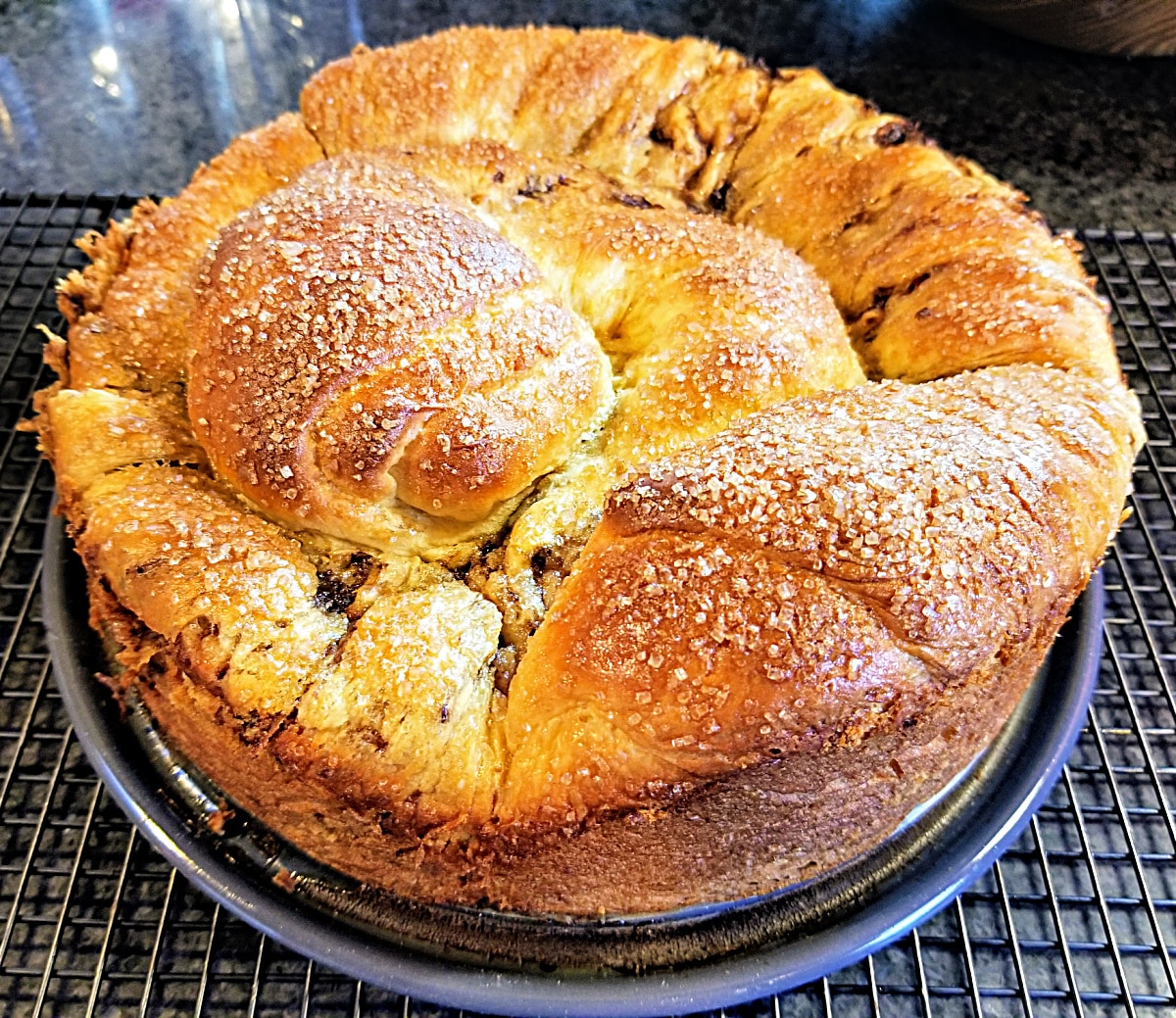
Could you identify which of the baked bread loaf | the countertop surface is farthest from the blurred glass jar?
the baked bread loaf

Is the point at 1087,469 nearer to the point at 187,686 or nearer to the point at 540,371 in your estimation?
the point at 540,371

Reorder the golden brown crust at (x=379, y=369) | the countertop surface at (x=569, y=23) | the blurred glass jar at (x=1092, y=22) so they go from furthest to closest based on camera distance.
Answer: the blurred glass jar at (x=1092, y=22) < the countertop surface at (x=569, y=23) < the golden brown crust at (x=379, y=369)

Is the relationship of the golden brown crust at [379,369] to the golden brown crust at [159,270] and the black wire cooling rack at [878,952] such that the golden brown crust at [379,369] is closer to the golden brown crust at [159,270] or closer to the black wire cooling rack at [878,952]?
the golden brown crust at [159,270]

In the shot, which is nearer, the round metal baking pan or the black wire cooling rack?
the round metal baking pan

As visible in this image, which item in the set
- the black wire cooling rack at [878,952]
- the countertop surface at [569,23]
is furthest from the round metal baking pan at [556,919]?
the countertop surface at [569,23]

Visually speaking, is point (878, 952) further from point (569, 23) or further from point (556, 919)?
point (569, 23)

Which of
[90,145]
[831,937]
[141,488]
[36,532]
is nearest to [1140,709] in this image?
[831,937]

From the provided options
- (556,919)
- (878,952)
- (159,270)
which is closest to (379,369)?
(159,270)

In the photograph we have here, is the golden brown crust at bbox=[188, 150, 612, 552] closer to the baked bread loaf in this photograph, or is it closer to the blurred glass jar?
the baked bread loaf
